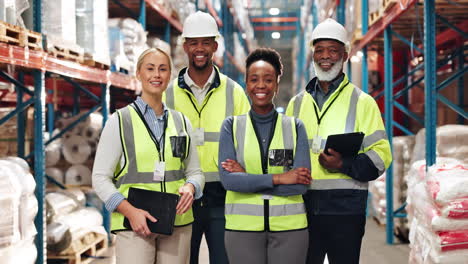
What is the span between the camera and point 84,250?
233 inches

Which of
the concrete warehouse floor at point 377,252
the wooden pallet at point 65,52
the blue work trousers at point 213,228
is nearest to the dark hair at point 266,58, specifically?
the blue work trousers at point 213,228

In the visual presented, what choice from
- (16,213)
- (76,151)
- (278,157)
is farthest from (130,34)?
(278,157)

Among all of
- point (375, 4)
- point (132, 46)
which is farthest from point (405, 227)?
point (132, 46)

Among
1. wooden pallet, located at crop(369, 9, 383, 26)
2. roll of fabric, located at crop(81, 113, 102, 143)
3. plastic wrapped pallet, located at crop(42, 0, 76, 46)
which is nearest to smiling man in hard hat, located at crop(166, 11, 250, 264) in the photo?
plastic wrapped pallet, located at crop(42, 0, 76, 46)

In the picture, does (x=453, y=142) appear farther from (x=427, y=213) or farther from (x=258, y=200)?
(x=258, y=200)

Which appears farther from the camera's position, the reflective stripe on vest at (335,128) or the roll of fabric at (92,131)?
the roll of fabric at (92,131)

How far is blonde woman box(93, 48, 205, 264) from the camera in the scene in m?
2.68

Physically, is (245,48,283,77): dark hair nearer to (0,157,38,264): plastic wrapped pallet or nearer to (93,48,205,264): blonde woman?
(93,48,205,264): blonde woman

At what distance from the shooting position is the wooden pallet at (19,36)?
14.1ft

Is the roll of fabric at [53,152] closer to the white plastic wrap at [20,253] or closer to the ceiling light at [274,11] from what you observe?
the white plastic wrap at [20,253]

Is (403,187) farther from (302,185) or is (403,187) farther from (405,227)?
(302,185)

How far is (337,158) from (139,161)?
3.53 ft

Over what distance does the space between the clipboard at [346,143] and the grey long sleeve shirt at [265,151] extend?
223 millimetres

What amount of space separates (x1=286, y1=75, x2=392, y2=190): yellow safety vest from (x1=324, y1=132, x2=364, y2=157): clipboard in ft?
0.27
